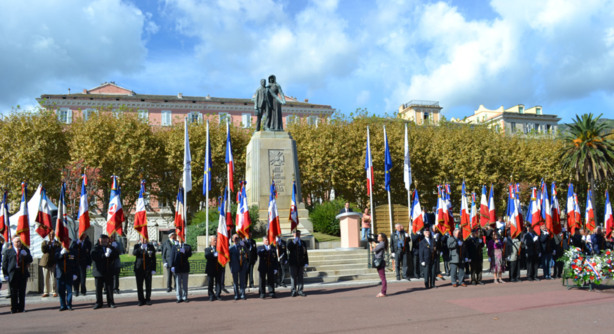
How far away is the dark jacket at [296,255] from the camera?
539 inches

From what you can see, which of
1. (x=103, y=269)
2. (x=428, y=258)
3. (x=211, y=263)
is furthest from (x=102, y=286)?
(x=428, y=258)

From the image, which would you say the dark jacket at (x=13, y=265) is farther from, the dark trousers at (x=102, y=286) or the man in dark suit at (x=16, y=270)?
the dark trousers at (x=102, y=286)

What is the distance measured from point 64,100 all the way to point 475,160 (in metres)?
44.0

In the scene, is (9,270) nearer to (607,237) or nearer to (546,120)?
(607,237)

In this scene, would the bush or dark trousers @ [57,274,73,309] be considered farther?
the bush

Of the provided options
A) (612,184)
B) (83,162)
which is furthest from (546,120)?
(83,162)

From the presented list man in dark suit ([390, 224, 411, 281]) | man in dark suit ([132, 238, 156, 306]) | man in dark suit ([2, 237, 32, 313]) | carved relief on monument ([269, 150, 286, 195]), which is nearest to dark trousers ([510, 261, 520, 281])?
man in dark suit ([390, 224, 411, 281])

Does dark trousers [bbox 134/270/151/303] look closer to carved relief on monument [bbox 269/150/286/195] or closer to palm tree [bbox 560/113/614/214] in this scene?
carved relief on monument [bbox 269/150/286/195]

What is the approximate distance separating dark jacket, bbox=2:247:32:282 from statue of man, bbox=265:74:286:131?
565 inches

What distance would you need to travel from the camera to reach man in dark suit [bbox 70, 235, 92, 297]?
44.4 feet

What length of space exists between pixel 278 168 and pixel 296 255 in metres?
10.7

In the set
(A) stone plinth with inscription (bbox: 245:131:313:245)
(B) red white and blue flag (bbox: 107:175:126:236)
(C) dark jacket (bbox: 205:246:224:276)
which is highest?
(A) stone plinth with inscription (bbox: 245:131:313:245)

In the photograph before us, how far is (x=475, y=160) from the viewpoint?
39.2 meters

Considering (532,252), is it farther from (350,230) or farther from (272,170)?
(272,170)
